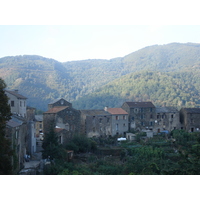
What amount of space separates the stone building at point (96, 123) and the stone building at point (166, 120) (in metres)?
9.23

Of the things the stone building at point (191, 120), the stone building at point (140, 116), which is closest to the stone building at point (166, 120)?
the stone building at point (140, 116)

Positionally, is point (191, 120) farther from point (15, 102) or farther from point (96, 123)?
point (15, 102)

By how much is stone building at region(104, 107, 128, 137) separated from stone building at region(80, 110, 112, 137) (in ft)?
2.29

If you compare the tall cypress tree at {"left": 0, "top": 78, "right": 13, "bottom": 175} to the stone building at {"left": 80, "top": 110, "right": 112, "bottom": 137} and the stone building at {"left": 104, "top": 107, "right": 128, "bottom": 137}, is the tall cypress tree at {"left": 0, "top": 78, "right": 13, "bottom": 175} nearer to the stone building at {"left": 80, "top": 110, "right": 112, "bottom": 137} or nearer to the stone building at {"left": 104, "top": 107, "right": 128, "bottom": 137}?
the stone building at {"left": 80, "top": 110, "right": 112, "bottom": 137}

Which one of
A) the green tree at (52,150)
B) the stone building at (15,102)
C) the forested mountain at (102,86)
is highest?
the forested mountain at (102,86)

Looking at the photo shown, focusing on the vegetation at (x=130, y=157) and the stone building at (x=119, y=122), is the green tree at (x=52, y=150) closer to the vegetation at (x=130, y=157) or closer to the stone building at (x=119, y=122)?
the vegetation at (x=130, y=157)

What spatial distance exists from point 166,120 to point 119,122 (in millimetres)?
8969

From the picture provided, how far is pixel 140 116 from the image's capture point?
4938 cm

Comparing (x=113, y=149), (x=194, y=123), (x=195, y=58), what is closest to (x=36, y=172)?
(x=113, y=149)

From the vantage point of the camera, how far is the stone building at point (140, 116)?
48906 mm

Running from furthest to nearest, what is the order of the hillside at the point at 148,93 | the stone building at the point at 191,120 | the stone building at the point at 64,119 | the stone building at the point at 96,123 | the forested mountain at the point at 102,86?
1. the forested mountain at the point at 102,86
2. the hillside at the point at 148,93
3. the stone building at the point at 191,120
4. the stone building at the point at 96,123
5. the stone building at the point at 64,119

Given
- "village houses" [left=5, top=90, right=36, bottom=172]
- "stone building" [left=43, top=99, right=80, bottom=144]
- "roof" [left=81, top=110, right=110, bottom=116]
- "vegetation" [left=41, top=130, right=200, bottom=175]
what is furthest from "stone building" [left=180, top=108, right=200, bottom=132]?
"village houses" [left=5, top=90, right=36, bottom=172]

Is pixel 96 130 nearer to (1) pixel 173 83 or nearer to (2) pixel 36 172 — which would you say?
(2) pixel 36 172

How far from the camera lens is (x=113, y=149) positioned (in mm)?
36469
